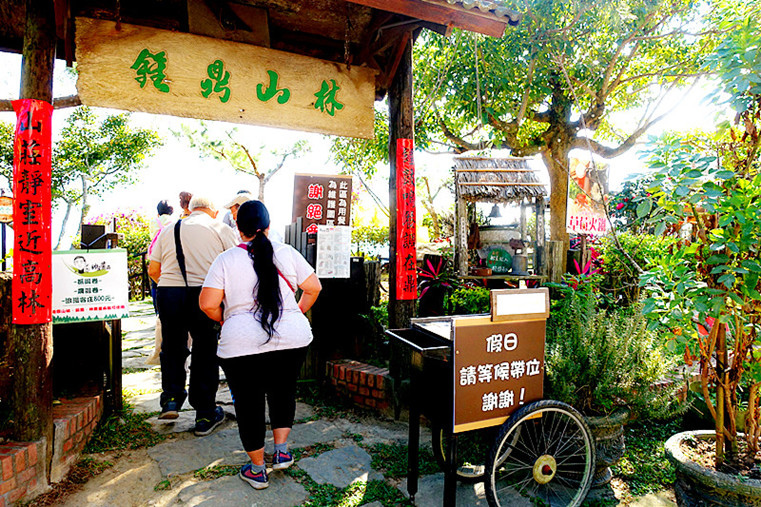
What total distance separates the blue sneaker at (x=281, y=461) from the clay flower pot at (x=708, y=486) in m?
2.36

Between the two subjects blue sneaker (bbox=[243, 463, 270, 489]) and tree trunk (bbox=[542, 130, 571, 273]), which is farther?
tree trunk (bbox=[542, 130, 571, 273])

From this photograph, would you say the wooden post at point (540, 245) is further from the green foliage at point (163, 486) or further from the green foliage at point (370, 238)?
the green foliage at point (370, 238)

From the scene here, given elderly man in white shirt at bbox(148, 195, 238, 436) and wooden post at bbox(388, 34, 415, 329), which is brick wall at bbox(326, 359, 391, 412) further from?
elderly man in white shirt at bbox(148, 195, 238, 436)

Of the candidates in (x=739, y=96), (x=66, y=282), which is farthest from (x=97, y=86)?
(x=739, y=96)

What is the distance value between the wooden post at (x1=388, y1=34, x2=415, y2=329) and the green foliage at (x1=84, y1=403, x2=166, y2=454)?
2.15 m

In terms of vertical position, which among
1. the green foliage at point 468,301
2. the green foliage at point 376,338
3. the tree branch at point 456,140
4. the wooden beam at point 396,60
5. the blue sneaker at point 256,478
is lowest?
the blue sneaker at point 256,478

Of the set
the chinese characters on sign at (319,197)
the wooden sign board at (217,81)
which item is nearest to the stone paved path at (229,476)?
the wooden sign board at (217,81)

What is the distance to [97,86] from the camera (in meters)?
3.37

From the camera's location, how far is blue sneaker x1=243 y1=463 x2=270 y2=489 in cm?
285

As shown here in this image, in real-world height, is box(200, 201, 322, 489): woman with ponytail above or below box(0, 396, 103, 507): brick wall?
above

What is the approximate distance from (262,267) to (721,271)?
247 cm

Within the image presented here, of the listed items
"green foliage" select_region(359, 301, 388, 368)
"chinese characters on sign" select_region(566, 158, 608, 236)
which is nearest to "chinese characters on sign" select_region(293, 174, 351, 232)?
"chinese characters on sign" select_region(566, 158, 608, 236)

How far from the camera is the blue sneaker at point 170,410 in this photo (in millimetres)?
3809

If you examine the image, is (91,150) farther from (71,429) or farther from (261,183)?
(71,429)
